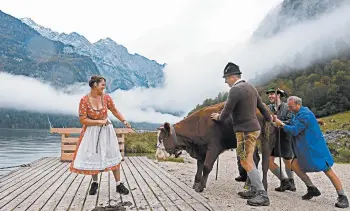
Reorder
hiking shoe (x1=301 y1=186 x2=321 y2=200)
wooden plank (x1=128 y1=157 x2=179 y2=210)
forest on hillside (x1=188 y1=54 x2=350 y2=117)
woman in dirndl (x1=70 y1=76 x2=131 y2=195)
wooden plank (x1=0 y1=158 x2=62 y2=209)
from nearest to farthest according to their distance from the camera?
wooden plank (x1=128 y1=157 x2=179 y2=210) → wooden plank (x1=0 y1=158 x2=62 y2=209) → woman in dirndl (x1=70 y1=76 x2=131 y2=195) → hiking shoe (x1=301 y1=186 x2=321 y2=200) → forest on hillside (x1=188 y1=54 x2=350 y2=117)

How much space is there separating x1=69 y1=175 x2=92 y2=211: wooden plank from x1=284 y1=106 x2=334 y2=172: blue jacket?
13.0 feet

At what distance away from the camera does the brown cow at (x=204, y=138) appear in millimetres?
6535

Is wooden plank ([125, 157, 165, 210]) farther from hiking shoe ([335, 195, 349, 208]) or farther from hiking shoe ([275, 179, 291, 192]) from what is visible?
hiking shoe ([335, 195, 349, 208])

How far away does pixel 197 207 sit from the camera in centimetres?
473

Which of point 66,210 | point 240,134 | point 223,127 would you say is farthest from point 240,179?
point 66,210

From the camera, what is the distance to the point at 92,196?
5.61 meters

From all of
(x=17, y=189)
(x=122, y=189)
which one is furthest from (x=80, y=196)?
(x=17, y=189)

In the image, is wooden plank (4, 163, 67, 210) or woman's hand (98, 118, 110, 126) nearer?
wooden plank (4, 163, 67, 210)

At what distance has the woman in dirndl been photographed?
18.7ft

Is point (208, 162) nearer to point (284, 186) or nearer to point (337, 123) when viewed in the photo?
point (284, 186)

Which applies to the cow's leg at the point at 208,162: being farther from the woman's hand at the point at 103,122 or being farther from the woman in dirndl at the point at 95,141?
the woman's hand at the point at 103,122

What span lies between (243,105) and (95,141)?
2647mm

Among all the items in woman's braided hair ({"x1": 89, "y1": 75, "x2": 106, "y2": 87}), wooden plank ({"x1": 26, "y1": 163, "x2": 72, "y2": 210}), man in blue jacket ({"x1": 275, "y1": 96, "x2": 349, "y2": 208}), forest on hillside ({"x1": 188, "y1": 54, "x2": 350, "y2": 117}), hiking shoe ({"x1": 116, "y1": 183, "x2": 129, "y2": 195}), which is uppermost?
forest on hillside ({"x1": 188, "y1": 54, "x2": 350, "y2": 117})

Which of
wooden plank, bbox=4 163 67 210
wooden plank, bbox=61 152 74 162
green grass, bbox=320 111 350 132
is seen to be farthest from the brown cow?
green grass, bbox=320 111 350 132
